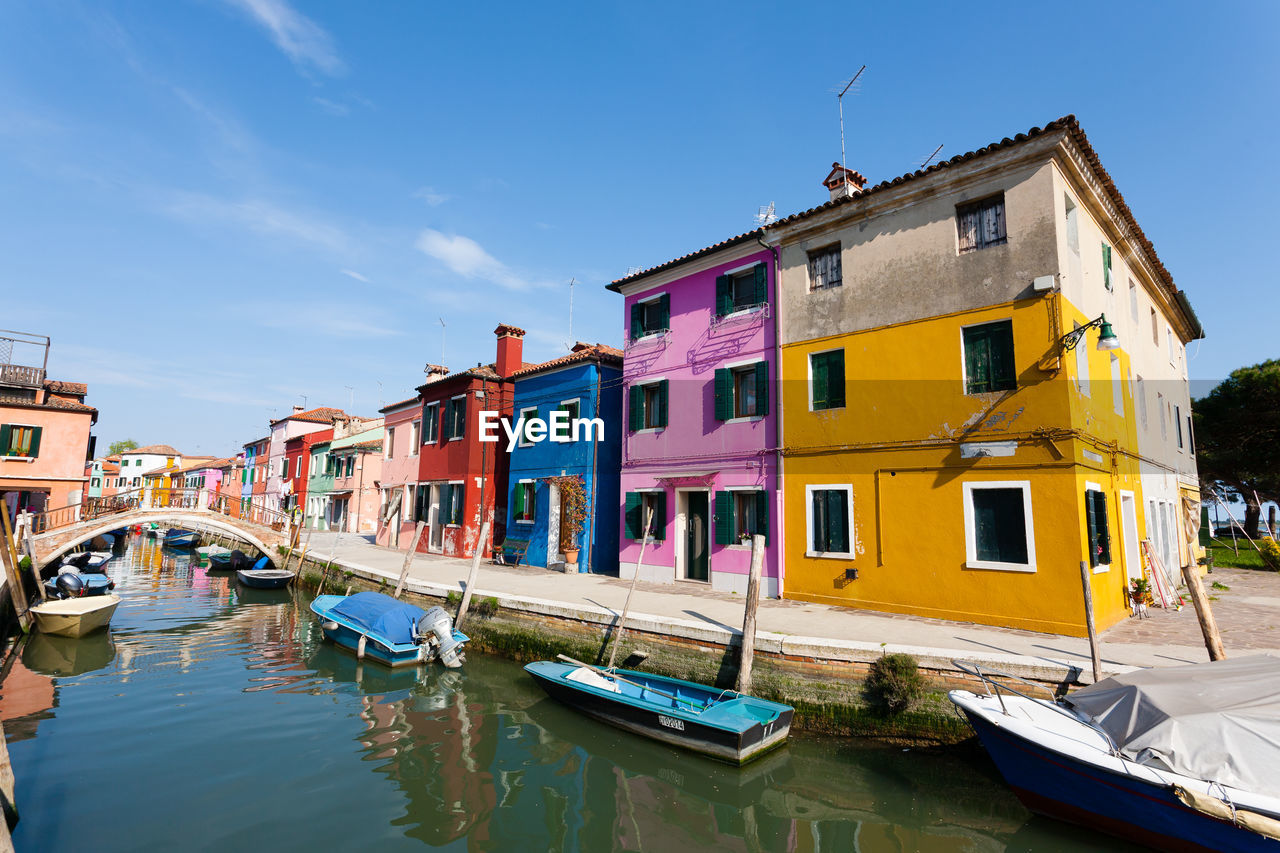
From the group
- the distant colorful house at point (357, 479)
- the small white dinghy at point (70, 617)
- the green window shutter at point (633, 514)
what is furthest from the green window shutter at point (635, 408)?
the distant colorful house at point (357, 479)

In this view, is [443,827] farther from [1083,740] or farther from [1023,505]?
[1023,505]

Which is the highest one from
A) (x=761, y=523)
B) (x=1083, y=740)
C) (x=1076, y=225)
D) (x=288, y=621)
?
(x=1076, y=225)

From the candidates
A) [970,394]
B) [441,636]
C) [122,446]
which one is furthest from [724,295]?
[122,446]

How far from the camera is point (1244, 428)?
2919cm

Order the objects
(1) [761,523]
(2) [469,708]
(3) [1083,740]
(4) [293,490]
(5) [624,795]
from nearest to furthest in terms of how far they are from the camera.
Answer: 1. (3) [1083,740]
2. (5) [624,795]
3. (2) [469,708]
4. (1) [761,523]
5. (4) [293,490]

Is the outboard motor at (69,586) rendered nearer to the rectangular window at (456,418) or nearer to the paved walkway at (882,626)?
the paved walkway at (882,626)

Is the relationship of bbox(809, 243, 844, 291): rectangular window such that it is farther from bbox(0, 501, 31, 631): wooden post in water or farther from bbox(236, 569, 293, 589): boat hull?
bbox(236, 569, 293, 589): boat hull

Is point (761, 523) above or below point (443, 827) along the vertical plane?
above

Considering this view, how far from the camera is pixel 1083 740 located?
6.23 meters

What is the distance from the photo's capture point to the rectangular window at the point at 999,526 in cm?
1080

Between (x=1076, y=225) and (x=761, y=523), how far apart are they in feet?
28.8

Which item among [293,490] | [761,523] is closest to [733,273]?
[761,523]

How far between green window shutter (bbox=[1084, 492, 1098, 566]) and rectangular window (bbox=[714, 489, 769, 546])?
6.36m

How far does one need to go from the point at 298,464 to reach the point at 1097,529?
45.4 m
